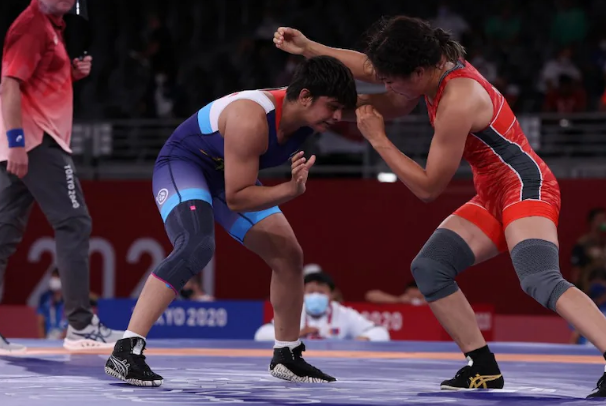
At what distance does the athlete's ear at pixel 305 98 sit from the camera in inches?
152

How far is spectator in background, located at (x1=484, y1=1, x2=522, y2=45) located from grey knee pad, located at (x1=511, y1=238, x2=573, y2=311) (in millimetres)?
9109

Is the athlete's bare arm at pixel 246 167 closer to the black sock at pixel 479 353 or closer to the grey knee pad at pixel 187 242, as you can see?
the grey knee pad at pixel 187 242

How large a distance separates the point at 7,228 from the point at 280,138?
1.83 meters

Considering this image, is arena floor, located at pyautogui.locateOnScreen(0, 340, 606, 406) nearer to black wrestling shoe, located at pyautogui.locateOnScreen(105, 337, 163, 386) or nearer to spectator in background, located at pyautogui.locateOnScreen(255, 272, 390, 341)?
black wrestling shoe, located at pyautogui.locateOnScreen(105, 337, 163, 386)

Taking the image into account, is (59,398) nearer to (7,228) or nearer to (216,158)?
(216,158)

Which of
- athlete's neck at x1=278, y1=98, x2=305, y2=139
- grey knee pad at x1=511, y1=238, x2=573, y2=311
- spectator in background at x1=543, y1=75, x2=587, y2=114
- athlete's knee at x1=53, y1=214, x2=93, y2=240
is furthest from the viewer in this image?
spectator in background at x1=543, y1=75, x2=587, y2=114

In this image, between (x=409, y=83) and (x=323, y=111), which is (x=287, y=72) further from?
(x=409, y=83)

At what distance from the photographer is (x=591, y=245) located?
31.3 feet

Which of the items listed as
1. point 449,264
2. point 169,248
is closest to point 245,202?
point 449,264

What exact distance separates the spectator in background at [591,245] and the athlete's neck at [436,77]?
19.1 ft

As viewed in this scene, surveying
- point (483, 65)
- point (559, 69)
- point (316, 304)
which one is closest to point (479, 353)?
point (316, 304)

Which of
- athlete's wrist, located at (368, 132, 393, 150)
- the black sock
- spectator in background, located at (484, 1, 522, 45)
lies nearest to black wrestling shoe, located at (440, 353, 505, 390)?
the black sock

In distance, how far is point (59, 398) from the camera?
332 centimetres

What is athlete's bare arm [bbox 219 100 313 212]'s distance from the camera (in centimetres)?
379
